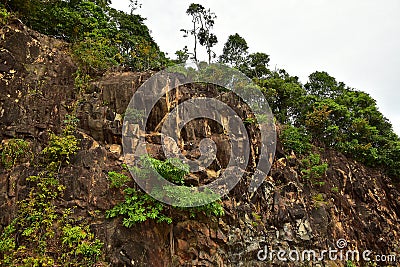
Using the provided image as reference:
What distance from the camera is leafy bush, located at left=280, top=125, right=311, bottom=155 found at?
648 inches

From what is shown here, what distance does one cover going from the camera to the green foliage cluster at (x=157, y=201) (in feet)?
29.1

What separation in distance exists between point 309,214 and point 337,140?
6.34 m

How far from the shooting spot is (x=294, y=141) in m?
16.5

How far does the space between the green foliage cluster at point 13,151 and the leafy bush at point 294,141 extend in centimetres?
1121

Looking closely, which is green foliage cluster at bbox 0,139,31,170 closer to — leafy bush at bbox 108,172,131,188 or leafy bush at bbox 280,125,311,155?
leafy bush at bbox 108,172,131,188

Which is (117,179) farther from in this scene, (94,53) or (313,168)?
(313,168)

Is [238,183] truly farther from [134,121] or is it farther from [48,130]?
[48,130]

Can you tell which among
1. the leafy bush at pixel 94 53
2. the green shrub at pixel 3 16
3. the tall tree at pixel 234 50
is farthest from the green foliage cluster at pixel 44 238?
the tall tree at pixel 234 50

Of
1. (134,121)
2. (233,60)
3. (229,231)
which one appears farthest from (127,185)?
(233,60)

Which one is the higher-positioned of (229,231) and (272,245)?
(229,231)

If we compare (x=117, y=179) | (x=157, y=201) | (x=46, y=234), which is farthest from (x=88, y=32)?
(x=46, y=234)

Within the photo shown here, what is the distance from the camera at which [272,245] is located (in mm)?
11656

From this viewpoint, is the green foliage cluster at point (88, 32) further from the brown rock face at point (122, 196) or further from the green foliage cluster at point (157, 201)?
the green foliage cluster at point (157, 201)

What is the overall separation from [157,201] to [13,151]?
4078 millimetres
